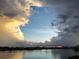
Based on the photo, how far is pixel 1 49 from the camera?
38188 mm

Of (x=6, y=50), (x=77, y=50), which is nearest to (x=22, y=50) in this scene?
(x=6, y=50)

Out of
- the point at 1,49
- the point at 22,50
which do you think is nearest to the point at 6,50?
the point at 1,49

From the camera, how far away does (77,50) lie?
111ft

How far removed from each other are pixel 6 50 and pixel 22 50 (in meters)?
4.46

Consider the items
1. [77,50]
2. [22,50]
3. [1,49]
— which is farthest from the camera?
[22,50]

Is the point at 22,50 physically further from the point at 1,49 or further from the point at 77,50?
the point at 77,50

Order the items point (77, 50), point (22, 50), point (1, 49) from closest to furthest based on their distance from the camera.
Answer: point (77, 50) < point (1, 49) < point (22, 50)

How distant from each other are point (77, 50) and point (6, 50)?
42.2ft

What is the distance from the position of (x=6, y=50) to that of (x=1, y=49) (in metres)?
1.55

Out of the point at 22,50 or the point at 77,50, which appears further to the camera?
the point at 22,50

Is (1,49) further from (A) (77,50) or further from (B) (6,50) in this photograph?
(A) (77,50)

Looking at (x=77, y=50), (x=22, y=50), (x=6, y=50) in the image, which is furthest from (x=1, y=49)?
(x=77, y=50)

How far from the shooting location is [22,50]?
43219 millimetres

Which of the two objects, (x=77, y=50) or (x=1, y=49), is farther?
(x=1, y=49)
